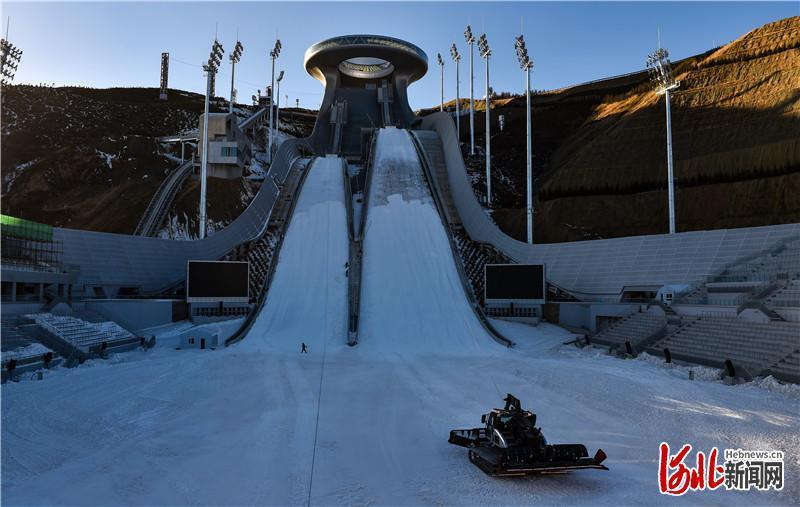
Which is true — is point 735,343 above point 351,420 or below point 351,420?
above

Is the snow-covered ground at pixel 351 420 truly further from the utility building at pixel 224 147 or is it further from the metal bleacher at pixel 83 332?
the utility building at pixel 224 147

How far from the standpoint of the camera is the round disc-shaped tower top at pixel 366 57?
190ft

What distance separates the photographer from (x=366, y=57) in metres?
60.5

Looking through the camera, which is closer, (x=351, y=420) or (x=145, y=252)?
(x=351, y=420)

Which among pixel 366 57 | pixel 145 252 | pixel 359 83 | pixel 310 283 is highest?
pixel 366 57

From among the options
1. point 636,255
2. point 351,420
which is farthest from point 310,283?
point 351,420

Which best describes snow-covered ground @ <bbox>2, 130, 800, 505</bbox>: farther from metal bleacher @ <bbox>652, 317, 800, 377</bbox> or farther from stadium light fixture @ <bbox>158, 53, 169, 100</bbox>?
stadium light fixture @ <bbox>158, 53, 169, 100</bbox>

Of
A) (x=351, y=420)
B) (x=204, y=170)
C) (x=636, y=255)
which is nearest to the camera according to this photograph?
(x=351, y=420)

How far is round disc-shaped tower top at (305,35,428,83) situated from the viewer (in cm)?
5788

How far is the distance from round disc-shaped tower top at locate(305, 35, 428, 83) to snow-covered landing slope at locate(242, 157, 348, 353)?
2702 centimetres

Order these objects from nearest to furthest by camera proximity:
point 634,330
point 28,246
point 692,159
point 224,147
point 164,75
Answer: point 634,330 < point 28,246 < point 692,159 < point 224,147 < point 164,75

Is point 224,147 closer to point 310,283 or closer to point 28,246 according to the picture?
point 310,283

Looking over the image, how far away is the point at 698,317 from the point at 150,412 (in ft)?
A: 55.8

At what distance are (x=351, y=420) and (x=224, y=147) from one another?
108ft
